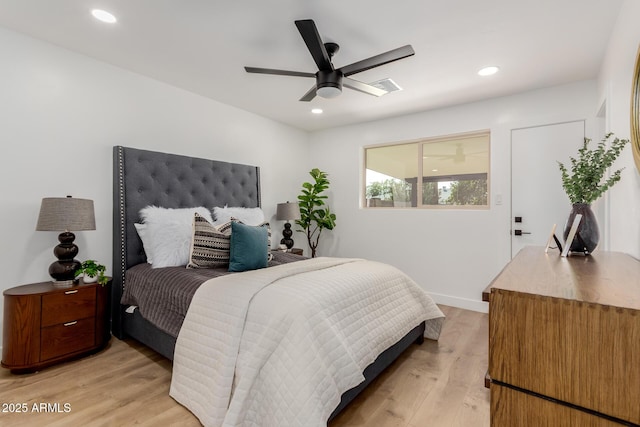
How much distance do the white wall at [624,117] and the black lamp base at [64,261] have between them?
355 centimetres

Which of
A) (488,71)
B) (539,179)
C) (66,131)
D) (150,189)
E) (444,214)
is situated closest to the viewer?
(66,131)

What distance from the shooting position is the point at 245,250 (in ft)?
8.35

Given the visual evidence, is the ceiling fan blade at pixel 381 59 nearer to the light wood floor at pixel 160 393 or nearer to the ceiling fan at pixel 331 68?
the ceiling fan at pixel 331 68

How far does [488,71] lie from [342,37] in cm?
148

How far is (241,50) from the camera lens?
2.54 metres

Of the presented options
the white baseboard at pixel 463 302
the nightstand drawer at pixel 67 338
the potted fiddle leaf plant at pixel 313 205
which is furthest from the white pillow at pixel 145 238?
the white baseboard at pixel 463 302

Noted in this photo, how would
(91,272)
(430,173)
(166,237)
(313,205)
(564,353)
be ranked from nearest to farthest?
(564,353), (91,272), (166,237), (430,173), (313,205)

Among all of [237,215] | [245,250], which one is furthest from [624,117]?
[237,215]

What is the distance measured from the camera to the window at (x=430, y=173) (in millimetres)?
3756

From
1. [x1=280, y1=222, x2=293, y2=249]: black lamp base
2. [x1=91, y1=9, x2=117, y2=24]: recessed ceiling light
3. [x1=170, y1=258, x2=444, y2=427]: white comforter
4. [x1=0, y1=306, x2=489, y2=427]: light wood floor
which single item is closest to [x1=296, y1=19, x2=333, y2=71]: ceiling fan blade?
[x1=91, y1=9, x2=117, y2=24]: recessed ceiling light

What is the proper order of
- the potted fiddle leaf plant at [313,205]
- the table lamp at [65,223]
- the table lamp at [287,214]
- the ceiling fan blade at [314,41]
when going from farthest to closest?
the potted fiddle leaf plant at [313,205] < the table lamp at [287,214] < the table lamp at [65,223] < the ceiling fan blade at [314,41]

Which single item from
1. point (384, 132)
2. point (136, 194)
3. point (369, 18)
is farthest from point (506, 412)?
point (384, 132)

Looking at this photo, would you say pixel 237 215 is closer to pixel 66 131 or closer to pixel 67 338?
pixel 66 131

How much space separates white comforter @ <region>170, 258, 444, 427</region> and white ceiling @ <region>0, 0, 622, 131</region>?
1743mm
